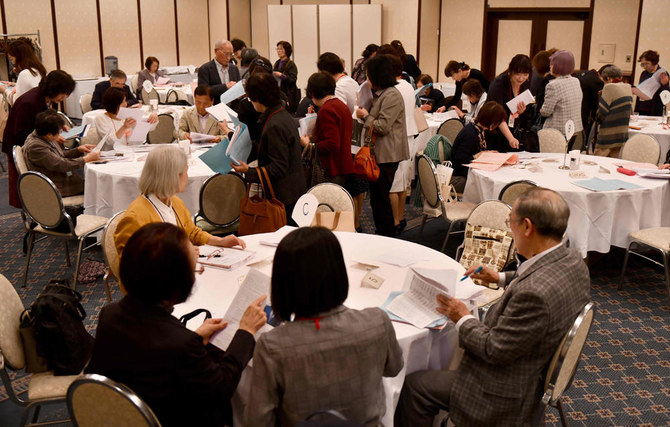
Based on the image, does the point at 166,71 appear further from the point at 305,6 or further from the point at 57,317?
the point at 57,317

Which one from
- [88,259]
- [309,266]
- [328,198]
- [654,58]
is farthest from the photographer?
[654,58]

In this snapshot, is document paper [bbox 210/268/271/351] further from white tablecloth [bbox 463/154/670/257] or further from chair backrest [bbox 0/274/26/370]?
white tablecloth [bbox 463/154/670/257]

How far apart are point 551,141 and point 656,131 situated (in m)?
2.28

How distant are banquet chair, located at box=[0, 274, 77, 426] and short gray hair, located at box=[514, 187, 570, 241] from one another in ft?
6.83

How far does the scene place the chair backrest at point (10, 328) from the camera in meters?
2.58

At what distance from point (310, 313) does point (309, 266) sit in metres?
0.15

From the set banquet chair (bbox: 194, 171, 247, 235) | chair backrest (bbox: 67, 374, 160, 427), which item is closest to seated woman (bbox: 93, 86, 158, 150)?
banquet chair (bbox: 194, 171, 247, 235)

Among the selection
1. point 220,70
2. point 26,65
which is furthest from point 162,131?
point 220,70

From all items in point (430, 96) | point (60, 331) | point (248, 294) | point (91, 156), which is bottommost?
point (60, 331)

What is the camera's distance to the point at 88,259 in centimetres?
544

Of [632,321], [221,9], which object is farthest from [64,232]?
[221,9]

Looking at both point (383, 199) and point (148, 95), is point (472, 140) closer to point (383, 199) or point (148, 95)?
point (383, 199)

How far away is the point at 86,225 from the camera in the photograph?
16.4 feet

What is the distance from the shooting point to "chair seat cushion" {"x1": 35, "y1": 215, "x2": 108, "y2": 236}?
16.0 feet
